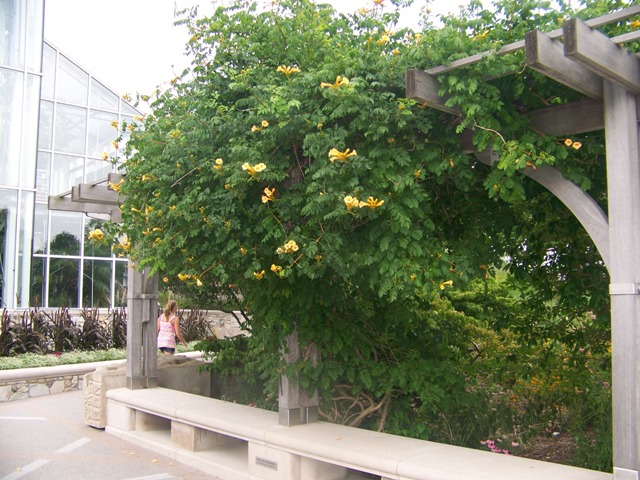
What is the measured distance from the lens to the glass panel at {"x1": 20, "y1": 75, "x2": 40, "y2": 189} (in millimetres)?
16656

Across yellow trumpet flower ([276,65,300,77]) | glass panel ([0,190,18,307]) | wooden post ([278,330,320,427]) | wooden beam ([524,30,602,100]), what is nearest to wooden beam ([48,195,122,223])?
wooden post ([278,330,320,427])

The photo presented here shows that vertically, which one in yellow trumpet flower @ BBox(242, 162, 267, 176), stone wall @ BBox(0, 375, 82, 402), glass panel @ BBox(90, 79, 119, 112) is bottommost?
stone wall @ BBox(0, 375, 82, 402)

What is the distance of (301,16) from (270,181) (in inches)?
49.2

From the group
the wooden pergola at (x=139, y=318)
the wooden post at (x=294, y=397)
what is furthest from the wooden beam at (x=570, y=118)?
the wooden pergola at (x=139, y=318)

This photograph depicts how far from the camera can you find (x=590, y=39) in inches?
126

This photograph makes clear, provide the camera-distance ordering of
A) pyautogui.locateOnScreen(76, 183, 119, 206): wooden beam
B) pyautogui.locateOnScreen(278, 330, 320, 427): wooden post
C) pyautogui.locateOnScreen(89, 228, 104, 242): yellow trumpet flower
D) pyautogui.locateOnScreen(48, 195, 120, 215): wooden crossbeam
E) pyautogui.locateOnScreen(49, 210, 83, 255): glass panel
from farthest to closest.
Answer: pyautogui.locateOnScreen(49, 210, 83, 255): glass panel < pyautogui.locateOnScreen(48, 195, 120, 215): wooden crossbeam < pyautogui.locateOnScreen(76, 183, 119, 206): wooden beam < pyautogui.locateOnScreen(89, 228, 104, 242): yellow trumpet flower < pyautogui.locateOnScreen(278, 330, 320, 427): wooden post

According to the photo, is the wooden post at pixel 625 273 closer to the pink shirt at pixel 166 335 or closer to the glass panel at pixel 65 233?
the pink shirt at pixel 166 335

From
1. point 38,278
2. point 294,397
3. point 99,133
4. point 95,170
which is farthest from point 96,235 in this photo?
point 99,133

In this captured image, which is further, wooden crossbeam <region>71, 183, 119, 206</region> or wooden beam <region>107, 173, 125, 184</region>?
wooden crossbeam <region>71, 183, 119, 206</region>

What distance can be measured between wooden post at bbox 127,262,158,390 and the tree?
7.37 ft

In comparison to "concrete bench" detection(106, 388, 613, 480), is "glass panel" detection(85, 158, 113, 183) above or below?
above

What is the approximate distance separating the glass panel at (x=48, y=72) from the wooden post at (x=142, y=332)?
13143mm

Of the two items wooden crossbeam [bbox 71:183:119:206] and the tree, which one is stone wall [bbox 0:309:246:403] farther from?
the tree

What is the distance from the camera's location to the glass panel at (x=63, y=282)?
706 inches
